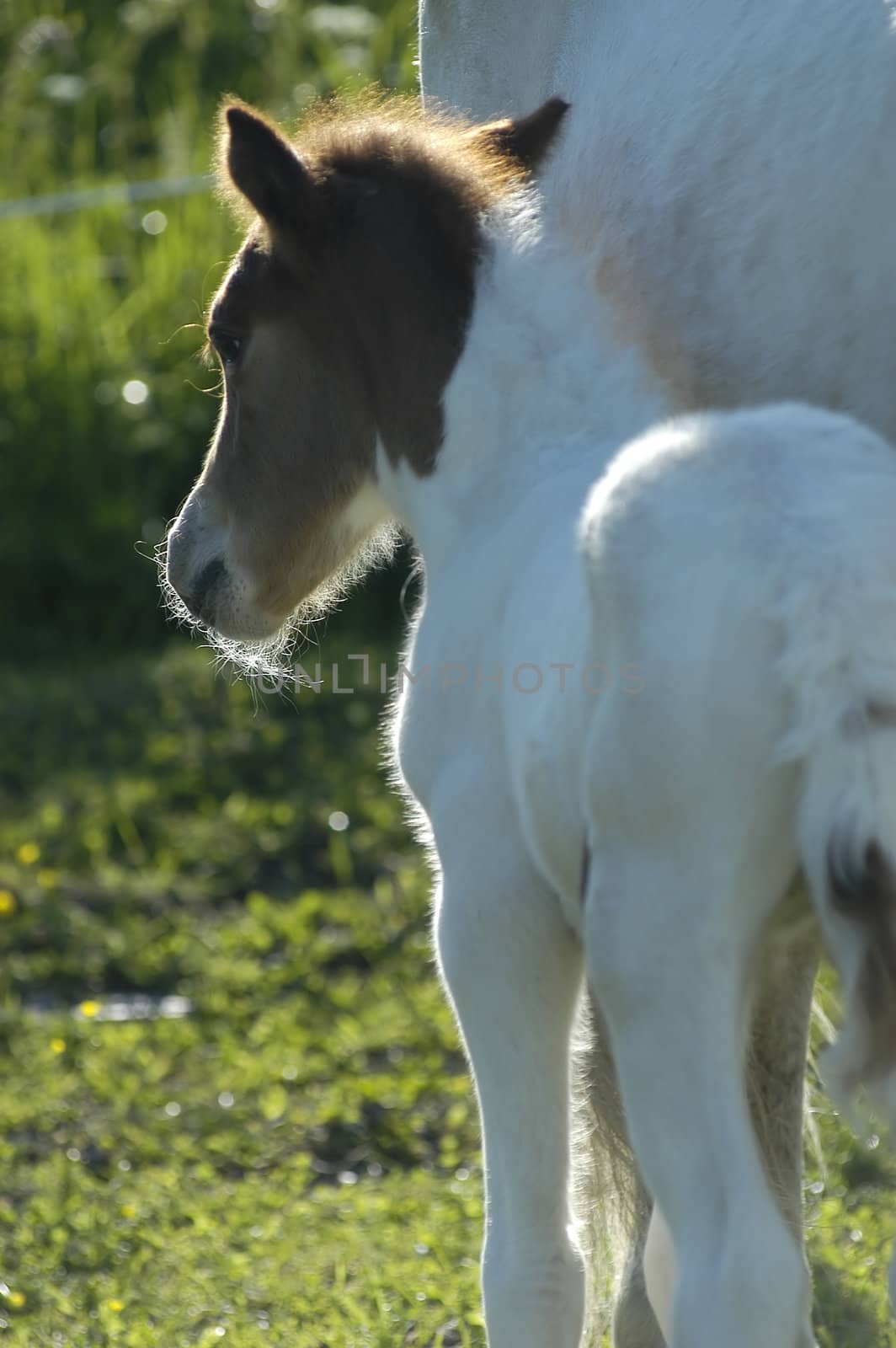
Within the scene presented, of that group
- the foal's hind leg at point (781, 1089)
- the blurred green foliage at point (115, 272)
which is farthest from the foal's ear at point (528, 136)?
the blurred green foliage at point (115, 272)

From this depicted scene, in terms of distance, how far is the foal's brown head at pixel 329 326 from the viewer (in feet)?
8.70

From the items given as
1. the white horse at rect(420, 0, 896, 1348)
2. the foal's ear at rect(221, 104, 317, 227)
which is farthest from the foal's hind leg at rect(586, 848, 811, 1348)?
the foal's ear at rect(221, 104, 317, 227)

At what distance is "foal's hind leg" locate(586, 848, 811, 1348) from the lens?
193 cm

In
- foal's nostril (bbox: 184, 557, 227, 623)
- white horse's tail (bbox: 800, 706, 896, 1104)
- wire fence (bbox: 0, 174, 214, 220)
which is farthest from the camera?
wire fence (bbox: 0, 174, 214, 220)

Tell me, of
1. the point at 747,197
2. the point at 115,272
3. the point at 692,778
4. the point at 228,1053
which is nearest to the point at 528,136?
the point at 747,197

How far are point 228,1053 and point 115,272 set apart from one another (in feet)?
15.9

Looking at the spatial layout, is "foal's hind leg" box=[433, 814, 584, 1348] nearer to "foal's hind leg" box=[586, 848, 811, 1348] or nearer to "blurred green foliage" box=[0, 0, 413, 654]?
"foal's hind leg" box=[586, 848, 811, 1348]

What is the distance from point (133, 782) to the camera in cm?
645

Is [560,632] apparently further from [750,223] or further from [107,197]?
[107,197]

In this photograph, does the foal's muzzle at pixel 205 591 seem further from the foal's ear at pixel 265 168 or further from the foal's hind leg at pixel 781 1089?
the foal's hind leg at pixel 781 1089

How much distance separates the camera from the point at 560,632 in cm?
218

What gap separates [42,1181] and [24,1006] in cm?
107

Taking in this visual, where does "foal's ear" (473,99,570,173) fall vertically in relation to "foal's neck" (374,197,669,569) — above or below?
above

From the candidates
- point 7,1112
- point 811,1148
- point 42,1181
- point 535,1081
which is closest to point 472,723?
point 535,1081
